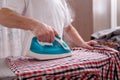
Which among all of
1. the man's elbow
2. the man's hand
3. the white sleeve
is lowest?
the man's hand

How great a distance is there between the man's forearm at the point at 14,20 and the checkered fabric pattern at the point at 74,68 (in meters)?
0.13

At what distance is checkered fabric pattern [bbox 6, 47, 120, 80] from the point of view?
0.61 m

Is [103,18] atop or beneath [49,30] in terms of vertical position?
atop

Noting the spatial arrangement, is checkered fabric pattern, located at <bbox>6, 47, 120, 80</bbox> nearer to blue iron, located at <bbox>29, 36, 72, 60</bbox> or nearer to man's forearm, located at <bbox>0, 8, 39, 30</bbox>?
blue iron, located at <bbox>29, 36, 72, 60</bbox>

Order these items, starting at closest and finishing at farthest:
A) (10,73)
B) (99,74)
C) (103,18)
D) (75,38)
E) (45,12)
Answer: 1. (10,73)
2. (99,74)
3. (45,12)
4. (75,38)
5. (103,18)

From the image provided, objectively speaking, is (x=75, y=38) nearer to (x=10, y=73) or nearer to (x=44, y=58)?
(x=44, y=58)

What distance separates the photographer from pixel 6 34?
4.69 feet

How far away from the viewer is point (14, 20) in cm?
83

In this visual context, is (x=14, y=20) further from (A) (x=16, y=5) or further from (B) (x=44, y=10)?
(B) (x=44, y=10)

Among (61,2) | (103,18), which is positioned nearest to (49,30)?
(61,2)

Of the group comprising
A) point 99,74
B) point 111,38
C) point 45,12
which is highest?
point 45,12

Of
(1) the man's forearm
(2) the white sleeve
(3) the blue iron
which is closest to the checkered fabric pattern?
(3) the blue iron

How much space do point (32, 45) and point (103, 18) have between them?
1196 mm

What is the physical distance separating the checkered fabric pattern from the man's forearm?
126 mm
